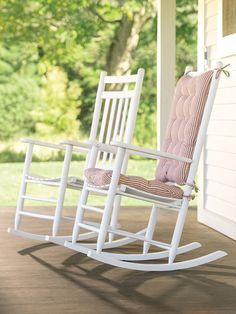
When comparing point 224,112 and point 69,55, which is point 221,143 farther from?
point 69,55

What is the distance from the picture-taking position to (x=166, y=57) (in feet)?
26.4

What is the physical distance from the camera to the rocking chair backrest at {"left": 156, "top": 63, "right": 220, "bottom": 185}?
4.93 meters

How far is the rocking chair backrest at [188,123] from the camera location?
4926mm

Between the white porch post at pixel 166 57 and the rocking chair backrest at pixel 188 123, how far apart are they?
2657 millimetres

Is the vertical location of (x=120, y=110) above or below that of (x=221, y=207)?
above

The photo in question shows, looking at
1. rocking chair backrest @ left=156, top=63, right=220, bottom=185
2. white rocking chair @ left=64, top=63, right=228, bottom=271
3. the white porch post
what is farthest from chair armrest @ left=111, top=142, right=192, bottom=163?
the white porch post

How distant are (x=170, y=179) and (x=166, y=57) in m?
3.14

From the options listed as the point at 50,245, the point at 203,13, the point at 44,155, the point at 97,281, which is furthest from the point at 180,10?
the point at 97,281

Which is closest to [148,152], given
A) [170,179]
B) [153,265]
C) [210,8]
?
[170,179]

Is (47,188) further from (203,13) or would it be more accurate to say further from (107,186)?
(107,186)

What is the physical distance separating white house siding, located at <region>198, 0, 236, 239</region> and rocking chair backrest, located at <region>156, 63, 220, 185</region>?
0.90 meters

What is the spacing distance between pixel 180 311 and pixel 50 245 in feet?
6.66

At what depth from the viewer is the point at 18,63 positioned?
13930mm

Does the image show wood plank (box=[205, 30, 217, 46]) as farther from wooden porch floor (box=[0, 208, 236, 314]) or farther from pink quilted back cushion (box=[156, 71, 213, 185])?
wooden porch floor (box=[0, 208, 236, 314])
